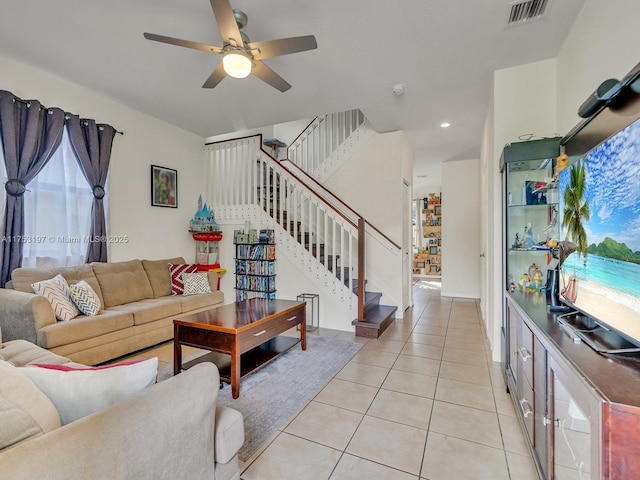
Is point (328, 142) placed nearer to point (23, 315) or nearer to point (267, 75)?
point (267, 75)

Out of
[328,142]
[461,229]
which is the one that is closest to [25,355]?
[328,142]

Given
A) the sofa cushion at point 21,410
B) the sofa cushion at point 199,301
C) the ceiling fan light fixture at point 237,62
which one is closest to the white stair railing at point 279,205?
the sofa cushion at point 199,301

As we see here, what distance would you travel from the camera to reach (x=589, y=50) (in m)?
2.05

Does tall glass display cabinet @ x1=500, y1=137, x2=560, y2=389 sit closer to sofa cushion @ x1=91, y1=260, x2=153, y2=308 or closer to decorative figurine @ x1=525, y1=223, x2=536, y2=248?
decorative figurine @ x1=525, y1=223, x2=536, y2=248

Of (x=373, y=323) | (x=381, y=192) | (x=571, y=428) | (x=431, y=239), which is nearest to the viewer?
(x=571, y=428)

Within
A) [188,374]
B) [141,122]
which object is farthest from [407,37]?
[141,122]

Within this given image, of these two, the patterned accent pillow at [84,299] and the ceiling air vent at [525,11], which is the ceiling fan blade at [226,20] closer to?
the ceiling air vent at [525,11]

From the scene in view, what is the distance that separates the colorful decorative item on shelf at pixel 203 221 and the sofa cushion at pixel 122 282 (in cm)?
117

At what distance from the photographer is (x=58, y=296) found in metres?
2.78

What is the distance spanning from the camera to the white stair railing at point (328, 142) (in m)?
5.09

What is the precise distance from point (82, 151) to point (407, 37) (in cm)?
371

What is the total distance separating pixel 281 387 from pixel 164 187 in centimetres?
360

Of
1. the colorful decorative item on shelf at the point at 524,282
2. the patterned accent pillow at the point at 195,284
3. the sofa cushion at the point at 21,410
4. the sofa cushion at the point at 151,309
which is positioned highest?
the colorful decorative item on shelf at the point at 524,282

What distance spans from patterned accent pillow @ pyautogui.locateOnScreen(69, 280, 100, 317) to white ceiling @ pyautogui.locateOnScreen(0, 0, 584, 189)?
2.26 m
